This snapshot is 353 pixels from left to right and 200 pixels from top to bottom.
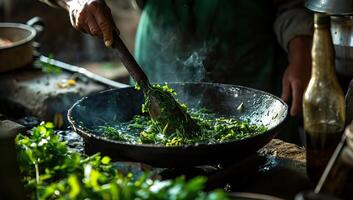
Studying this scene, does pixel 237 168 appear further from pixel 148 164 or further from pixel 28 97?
pixel 28 97

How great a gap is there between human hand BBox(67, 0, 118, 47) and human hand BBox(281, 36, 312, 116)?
4.66 ft

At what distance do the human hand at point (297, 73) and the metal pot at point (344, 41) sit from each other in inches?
13.3

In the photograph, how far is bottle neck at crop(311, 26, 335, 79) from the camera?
2324 millimetres

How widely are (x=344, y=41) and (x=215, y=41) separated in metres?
1.01

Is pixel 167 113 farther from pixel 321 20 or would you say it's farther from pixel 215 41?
pixel 215 41

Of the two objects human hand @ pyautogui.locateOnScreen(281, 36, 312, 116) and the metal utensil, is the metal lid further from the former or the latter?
the metal utensil

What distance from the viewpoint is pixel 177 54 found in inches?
175

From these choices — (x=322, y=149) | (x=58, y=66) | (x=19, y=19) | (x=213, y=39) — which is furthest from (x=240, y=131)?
(x=19, y=19)

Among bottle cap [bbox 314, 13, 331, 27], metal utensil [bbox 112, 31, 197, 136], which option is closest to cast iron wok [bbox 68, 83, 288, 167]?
metal utensil [bbox 112, 31, 197, 136]

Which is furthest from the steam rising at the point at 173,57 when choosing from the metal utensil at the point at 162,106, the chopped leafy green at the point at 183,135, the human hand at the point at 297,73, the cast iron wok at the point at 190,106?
the metal utensil at the point at 162,106

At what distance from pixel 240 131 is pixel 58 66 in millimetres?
2315

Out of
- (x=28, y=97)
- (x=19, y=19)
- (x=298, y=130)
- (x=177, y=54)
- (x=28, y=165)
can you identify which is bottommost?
(x=19, y=19)

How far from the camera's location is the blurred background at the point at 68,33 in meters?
9.06

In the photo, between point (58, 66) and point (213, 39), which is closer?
point (213, 39)
